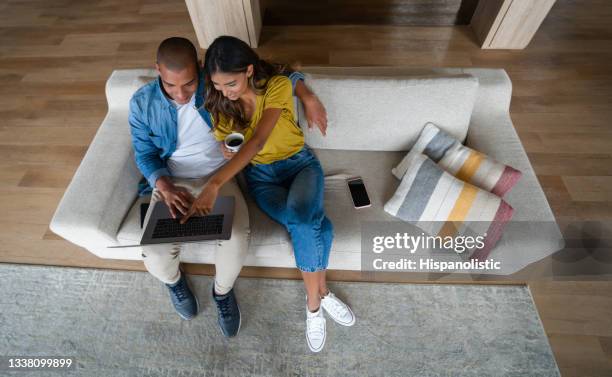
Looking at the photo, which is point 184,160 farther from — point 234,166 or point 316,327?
point 316,327

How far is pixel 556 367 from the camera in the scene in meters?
1.39

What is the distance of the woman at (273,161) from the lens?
1164mm

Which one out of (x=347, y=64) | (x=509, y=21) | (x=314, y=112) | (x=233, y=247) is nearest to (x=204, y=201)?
(x=233, y=247)

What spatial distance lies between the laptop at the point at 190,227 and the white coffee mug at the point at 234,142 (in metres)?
0.21

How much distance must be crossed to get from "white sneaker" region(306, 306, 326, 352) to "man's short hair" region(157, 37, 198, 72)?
113 cm

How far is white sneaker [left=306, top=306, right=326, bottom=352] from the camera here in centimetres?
145

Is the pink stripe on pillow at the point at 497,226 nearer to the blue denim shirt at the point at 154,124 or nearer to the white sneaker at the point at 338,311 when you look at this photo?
the white sneaker at the point at 338,311

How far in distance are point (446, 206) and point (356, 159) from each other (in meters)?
0.49

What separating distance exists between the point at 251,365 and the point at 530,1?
3.04m

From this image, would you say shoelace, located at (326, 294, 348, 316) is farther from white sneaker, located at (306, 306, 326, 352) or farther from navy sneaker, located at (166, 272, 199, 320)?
navy sneaker, located at (166, 272, 199, 320)

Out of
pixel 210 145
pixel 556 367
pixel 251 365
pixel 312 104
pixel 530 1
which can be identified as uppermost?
pixel 530 1

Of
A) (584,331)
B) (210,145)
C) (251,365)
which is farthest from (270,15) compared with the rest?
(584,331)

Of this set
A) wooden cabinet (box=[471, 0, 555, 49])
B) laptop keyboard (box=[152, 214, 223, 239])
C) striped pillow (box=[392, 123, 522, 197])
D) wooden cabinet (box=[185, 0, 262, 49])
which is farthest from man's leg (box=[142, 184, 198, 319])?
wooden cabinet (box=[471, 0, 555, 49])

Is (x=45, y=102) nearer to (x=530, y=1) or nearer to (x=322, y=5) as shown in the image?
(x=322, y=5)
